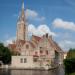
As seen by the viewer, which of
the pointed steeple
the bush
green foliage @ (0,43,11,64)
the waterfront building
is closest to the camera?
the bush

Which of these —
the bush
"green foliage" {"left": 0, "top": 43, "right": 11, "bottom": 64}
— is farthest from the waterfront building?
the bush

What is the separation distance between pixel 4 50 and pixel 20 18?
218 feet

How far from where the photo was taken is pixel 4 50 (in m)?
88.3

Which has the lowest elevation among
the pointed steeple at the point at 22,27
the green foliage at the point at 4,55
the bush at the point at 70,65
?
the bush at the point at 70,65

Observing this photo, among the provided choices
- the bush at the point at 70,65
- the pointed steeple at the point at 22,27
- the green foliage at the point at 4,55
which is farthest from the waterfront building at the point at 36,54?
the bush at the point at 70,65

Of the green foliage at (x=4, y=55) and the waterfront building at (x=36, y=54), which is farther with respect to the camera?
the green foliage at (x=4, y=55)

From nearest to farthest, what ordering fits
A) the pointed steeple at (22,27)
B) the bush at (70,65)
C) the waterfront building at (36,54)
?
the bush at (70,65) → the waterfront building at (36,54) → the pointed steeple at (22,27)

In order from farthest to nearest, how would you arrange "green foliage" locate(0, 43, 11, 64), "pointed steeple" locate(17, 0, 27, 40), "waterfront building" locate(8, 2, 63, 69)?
"pointed steeple" locate(17, 0, 27, 40), "green foliage" locate(0, 43, 11, 64), "waterfront building" locate(8, 2, 63, 69)

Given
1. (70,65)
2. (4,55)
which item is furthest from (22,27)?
(70,65)

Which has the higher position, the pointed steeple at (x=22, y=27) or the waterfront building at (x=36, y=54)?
the pointed steeple at (x=22, y=27)

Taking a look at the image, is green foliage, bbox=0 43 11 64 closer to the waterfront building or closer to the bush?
the waterfront building

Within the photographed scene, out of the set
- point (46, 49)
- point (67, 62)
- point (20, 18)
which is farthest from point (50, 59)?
point (20, 18)

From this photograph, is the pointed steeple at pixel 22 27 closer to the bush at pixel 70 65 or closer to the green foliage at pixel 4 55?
the green foliage at pixel 4 55

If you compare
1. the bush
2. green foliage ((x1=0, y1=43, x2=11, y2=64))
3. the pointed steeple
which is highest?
the pointed steeple
